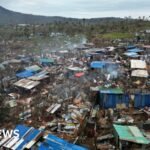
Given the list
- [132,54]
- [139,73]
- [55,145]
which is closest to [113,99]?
[55,145]

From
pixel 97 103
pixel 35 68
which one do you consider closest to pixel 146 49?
pixel 35 68

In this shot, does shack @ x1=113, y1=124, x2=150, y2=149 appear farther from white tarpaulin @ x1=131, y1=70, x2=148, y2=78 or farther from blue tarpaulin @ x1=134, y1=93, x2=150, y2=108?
white tarpaulin @ x1=131, y1=70, x2=148, y2=78

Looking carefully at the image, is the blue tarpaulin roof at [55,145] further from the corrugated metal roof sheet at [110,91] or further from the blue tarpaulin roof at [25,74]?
the blue tarpaulin roof at [25,74]

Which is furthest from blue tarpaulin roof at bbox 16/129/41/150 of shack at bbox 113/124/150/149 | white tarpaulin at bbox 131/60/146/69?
white tarpaulin at bbox 131/60/146/69

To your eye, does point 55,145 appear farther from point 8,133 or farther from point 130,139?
point 130,139

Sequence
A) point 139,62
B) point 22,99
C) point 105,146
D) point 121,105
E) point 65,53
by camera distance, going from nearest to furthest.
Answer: point 105,146, point 121,105, point 22,99, point 139,62, point 65,53

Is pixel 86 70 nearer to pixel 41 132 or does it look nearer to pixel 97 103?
pixel 97 103
